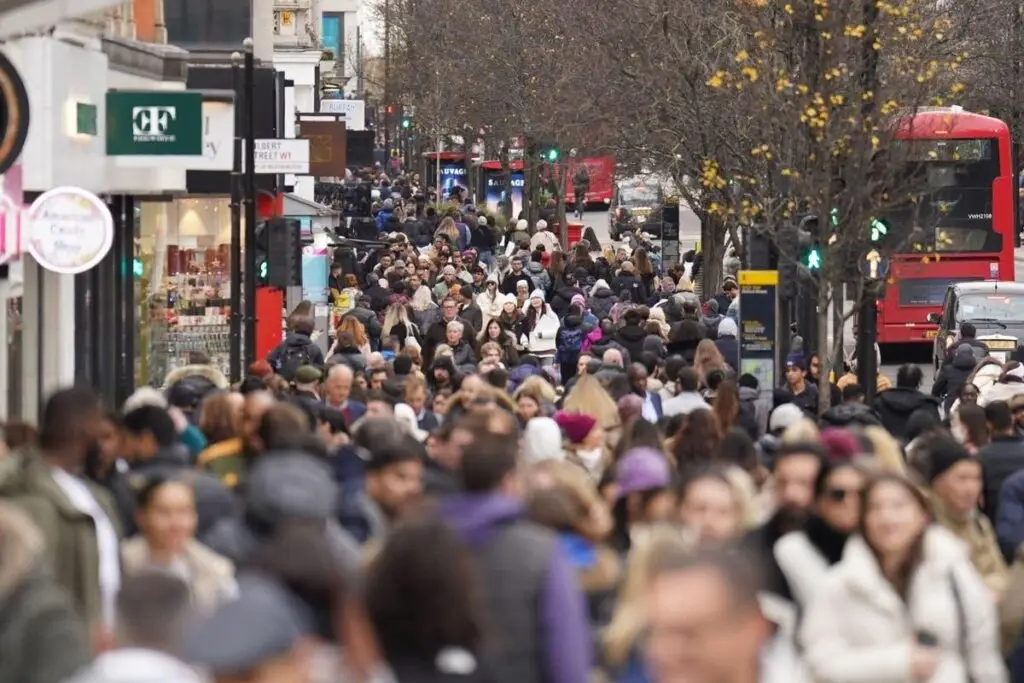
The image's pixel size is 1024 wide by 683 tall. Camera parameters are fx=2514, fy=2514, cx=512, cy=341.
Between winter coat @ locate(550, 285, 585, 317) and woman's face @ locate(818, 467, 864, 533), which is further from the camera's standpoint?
winter coat @ locate(550, 285, 585, 317)

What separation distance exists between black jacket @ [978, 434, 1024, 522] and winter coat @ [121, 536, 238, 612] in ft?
17.8

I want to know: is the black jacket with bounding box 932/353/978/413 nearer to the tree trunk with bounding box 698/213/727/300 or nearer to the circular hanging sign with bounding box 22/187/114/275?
the circular hanging sign with bounding box 22/187/114/275

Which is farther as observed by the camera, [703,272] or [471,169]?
[471,169]

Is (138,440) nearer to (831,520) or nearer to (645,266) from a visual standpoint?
(831,520)

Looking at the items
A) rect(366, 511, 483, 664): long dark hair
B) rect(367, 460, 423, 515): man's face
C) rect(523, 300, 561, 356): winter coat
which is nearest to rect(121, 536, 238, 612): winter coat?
rect(367, 460, 423, 515): man's face

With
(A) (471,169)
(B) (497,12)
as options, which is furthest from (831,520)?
(A) (471,169)

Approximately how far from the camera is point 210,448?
38.9 ft

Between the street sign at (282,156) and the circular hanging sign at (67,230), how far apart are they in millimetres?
8430

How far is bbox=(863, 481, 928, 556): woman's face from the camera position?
7688mm

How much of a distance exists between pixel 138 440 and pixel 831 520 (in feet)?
12.7

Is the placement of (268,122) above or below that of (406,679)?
above

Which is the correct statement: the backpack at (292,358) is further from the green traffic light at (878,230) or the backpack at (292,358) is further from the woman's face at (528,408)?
the woman's face at (528,408)

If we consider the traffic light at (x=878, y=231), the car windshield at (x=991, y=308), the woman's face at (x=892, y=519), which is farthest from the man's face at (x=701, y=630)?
the car windshield at (x=991, y=308)

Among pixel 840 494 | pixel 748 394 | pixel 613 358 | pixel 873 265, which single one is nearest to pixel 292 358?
pixel 613 358
